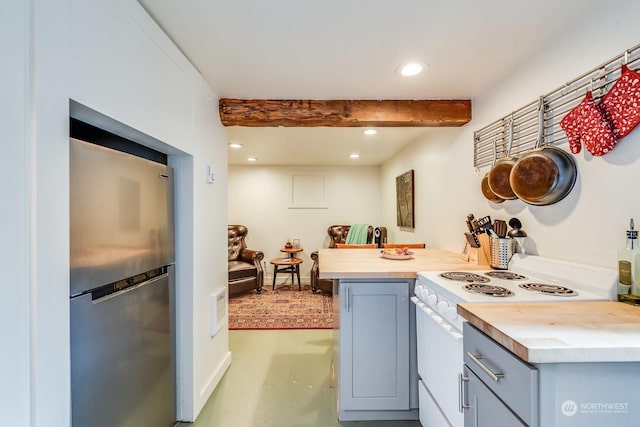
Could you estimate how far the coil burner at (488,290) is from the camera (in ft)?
3.87

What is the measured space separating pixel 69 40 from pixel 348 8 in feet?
3.49

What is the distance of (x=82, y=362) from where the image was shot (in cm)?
100

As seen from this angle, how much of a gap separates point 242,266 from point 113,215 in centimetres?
330

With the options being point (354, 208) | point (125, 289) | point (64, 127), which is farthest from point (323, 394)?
point (354, 208)

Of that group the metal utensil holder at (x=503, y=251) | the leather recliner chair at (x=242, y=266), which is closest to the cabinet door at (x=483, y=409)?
the metal utensil holder at (x=503, y=251)

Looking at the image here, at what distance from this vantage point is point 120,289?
1.22m

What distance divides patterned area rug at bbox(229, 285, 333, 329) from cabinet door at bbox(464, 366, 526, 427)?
7.22 ft

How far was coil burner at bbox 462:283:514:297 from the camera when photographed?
46.4 inches

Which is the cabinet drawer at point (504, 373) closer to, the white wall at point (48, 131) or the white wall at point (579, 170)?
the white wall at point (579, 170)

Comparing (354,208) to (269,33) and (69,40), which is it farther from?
(69,40)

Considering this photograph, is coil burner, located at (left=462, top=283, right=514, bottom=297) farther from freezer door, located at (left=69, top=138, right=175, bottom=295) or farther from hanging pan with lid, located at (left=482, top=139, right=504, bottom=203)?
freezer door, located at (left=69, top=138, right=175, bottom=295)

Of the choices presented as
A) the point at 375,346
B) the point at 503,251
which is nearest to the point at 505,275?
the point at 503,251

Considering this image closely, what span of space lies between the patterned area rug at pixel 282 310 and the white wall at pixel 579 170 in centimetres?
203

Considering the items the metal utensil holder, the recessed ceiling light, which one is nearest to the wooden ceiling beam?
the recessed ceiling light
